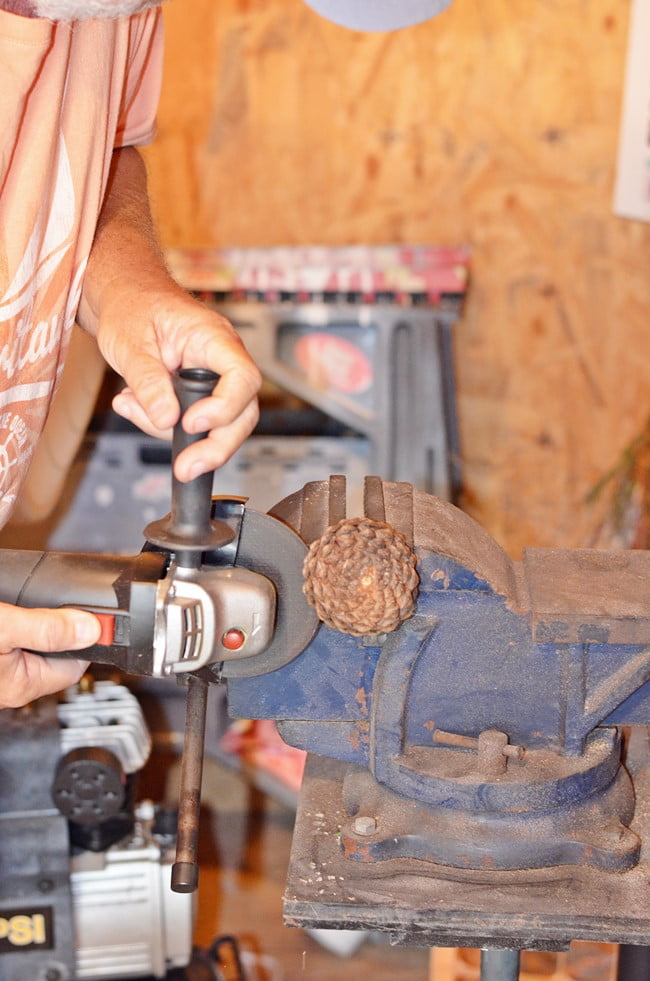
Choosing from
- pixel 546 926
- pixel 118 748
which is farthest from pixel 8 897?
pixel 546 926

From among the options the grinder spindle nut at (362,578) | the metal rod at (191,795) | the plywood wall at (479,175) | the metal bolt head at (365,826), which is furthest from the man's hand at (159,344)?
the plywood wall at (479,175)

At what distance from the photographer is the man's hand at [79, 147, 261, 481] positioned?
2.65ft

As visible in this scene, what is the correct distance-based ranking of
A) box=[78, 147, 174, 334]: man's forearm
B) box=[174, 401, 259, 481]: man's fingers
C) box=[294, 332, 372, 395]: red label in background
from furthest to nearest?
box=[294, 332, 372, 395]: red label in background
box=[78, 147, 174, 334]: man's forearm
box=[174, 401, 259, 481]: man's fingers

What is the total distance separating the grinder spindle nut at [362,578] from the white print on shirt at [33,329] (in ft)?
1.16

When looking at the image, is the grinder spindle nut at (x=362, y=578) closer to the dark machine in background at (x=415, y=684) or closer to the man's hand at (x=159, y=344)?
the dark machine in background at (x=415, y=684)

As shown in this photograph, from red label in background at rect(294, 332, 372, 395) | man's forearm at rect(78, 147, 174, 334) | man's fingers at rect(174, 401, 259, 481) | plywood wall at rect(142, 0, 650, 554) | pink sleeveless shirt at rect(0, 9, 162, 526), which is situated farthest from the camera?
plywood wall at rect(142, 0, 650, 554)

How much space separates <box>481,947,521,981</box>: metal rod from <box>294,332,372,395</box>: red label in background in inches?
56.5

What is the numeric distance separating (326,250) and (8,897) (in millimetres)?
1449

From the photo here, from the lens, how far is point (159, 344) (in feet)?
2.97

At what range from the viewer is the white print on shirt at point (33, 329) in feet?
3.21

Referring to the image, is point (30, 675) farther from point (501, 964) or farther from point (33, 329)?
point (501, 964)

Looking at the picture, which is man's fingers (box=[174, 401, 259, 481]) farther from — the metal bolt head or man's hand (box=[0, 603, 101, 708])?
the metal bolt head

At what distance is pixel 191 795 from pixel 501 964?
0.32 metres

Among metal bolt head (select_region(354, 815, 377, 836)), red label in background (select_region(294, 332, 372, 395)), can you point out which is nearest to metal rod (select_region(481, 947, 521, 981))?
metal bolt head (select_region(354, 815, 377, 836))
